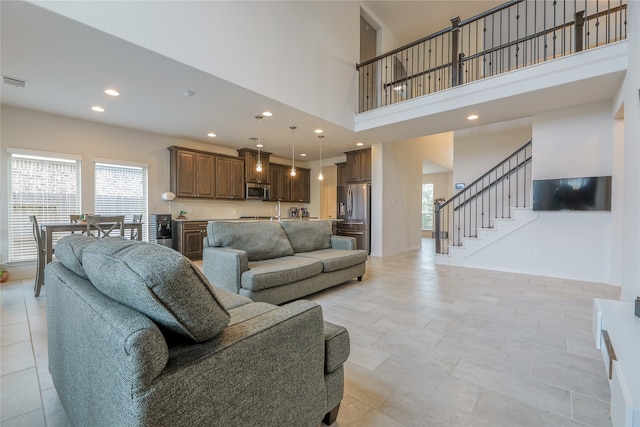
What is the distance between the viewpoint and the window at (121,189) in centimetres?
527

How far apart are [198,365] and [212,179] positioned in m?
6.26

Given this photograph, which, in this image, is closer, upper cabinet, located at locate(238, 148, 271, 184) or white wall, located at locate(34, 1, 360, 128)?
white wall, located at locate(34, 1, 360, 128)

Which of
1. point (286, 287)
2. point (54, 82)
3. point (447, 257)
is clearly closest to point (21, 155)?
point (54, 82)

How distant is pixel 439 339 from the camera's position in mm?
2326

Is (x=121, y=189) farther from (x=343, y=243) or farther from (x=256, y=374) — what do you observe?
(x=256, y=374)

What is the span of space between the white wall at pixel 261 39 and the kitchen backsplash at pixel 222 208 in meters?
3.73

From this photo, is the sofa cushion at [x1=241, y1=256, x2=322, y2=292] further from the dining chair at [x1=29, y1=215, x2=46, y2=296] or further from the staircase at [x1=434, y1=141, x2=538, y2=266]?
the staircase at [x1=434, y1=141, x2=538, y2=266]

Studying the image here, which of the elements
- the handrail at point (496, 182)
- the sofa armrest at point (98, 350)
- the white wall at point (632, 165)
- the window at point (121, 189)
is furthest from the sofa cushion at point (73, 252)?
the handrail at point (496, 182)

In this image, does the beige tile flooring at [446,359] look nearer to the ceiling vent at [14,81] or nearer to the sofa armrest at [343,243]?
the sofa armrest at [343,243]

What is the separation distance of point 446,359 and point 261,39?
4501 millimetres

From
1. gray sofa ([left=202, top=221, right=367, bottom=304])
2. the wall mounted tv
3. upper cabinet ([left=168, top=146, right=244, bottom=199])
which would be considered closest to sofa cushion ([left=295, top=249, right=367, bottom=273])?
gray sofa ([left=202, top=221, right=367, bottom=304])

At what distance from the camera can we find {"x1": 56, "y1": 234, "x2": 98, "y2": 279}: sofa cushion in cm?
133

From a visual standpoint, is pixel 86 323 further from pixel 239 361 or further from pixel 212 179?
pixel 212 179

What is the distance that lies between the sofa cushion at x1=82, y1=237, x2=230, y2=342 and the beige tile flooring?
102cm
